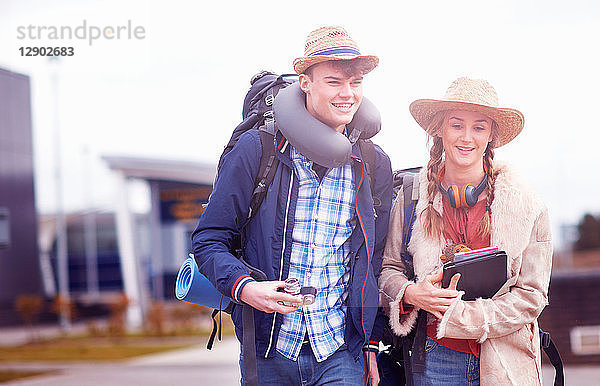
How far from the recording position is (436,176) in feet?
7.52

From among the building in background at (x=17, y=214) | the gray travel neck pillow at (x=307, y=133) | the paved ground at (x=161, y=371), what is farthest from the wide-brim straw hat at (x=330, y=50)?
the building in background at (x=17, y=214)

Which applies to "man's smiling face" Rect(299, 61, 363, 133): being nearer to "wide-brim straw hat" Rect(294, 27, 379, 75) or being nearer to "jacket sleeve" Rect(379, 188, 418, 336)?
"wide-brim straw hat" Rect(294, 27, 379, 75)

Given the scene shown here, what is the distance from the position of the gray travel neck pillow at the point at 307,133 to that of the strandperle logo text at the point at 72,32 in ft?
6.55

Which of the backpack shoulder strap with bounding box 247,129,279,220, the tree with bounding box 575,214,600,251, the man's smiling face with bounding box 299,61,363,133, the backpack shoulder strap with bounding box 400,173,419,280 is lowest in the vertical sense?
the tree with bounding box 575,214,600,251

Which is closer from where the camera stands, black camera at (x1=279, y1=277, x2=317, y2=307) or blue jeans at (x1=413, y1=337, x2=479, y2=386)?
black camera at (x1=279, y1=277, x2=317, y2=307)

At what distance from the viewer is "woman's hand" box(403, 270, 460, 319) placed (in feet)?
7.00

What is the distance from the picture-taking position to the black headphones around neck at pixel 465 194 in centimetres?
218

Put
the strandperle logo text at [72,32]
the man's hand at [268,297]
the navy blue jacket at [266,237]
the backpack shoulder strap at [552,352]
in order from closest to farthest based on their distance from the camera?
the man's hand at [268,297] → the navy blue jacket at [266,237] → the backpack shoulder strap at [552,352] → the strandperle logo text at [72,32]

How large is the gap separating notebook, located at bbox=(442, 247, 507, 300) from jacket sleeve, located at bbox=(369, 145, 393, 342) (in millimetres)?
262

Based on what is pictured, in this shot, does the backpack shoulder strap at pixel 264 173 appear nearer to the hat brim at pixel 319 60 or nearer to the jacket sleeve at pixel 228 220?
the jacket sleeve at pixel 228 220

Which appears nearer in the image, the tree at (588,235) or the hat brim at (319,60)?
the hat brim at (319,60)

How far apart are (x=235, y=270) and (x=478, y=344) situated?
33.7 inches

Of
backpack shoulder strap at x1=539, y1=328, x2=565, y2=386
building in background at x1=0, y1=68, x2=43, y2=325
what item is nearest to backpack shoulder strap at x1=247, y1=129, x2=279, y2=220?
backpack shoulder strap at x1=539, y1=328, x2=565, y2=386

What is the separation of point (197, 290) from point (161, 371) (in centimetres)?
471
